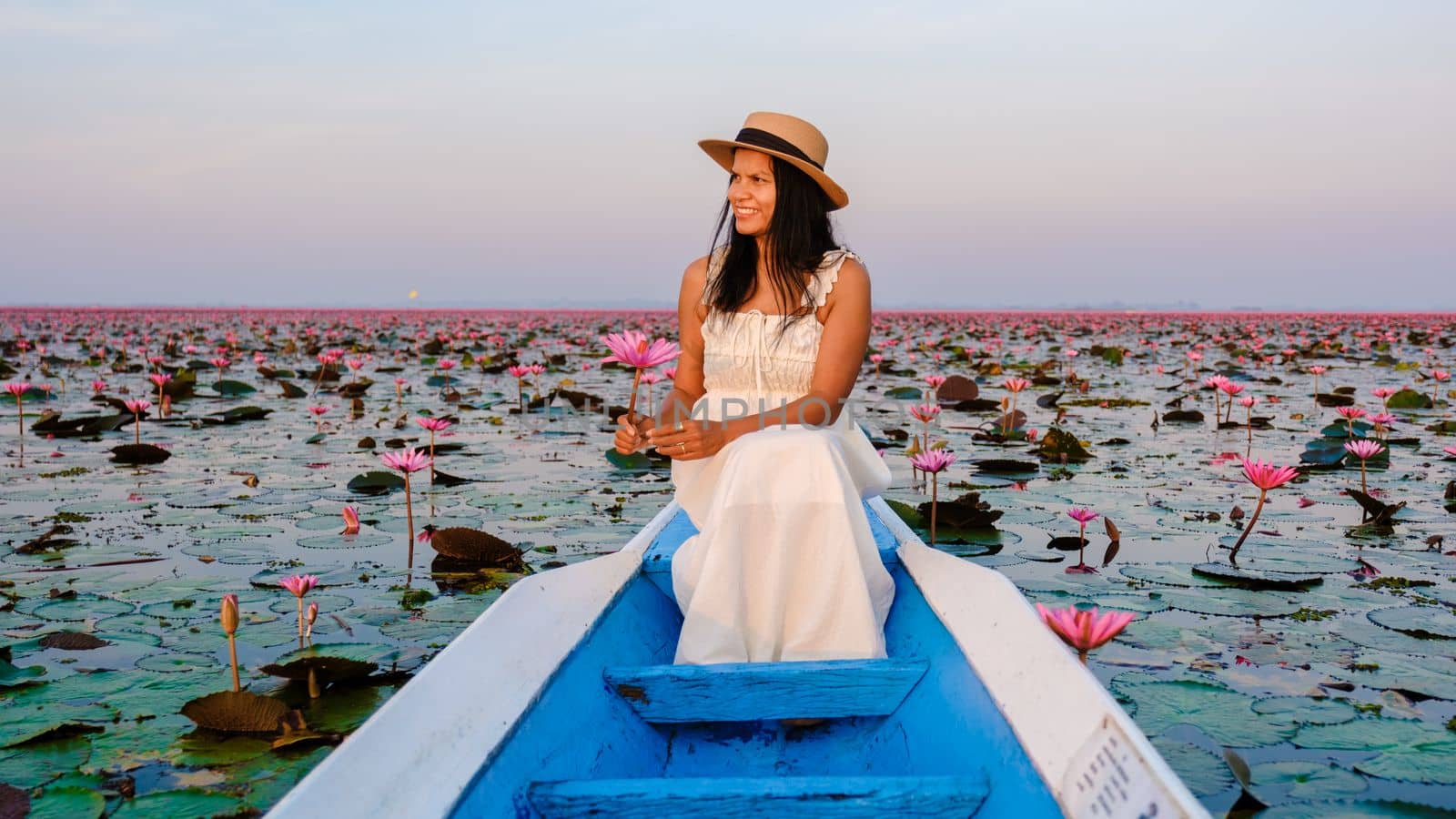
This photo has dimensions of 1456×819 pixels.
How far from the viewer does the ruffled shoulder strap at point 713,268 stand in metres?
2.88

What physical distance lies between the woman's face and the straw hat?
0.17ft

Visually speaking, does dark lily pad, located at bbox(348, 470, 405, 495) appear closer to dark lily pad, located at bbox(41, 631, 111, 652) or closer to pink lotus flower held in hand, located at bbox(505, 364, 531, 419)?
pink lotus flower held in hand, located at bbox(505, 364, 531, 419)

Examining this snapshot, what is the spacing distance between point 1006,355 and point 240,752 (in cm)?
1384

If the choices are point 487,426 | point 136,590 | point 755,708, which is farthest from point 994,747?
point 487,426

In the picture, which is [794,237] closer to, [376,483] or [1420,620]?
[1420,620]

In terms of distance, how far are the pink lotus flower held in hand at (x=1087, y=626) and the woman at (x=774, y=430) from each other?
1.84 ft

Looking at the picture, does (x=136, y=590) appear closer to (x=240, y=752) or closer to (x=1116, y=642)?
(x=240, y=752)

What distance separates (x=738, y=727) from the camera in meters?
2.00

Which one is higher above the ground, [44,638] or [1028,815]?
[1028,815]

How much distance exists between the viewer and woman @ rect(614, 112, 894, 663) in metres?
2.12

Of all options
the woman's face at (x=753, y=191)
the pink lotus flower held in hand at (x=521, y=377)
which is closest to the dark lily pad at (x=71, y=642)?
the woman's face at (x=753, y=191)

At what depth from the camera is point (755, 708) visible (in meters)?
1.92

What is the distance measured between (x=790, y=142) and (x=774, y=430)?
807mm

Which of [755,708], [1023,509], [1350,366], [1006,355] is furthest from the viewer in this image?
[1006,355]
